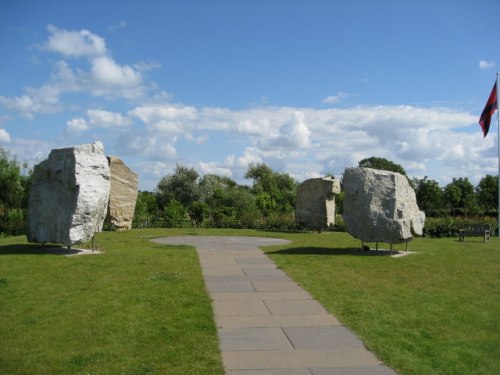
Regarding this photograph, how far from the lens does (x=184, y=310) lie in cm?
791

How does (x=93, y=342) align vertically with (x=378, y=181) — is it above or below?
below

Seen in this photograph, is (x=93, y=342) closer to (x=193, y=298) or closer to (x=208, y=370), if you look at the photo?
(x=208, y=370)

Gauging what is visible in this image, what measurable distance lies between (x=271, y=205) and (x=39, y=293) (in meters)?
34.3

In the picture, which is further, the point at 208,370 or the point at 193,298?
the point at 193,298

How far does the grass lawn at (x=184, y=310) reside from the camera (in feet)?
19.1

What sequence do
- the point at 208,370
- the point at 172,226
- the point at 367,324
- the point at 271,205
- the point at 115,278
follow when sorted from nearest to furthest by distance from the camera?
the point at 208,370 → the point at 367,324 → the point at 115,278 → the point at 172,226 → the point at 271,205

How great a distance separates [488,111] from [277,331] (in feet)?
76.2

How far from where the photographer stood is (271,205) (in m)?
42.7

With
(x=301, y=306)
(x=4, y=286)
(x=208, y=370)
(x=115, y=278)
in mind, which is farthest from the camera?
(x=115, y=278)

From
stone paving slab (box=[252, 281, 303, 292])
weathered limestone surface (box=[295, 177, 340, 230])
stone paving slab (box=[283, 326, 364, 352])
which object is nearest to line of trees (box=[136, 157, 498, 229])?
weathered limestone surface (box=[295, 177, 340, 230])

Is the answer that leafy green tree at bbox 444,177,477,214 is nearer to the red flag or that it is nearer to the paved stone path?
the red flag

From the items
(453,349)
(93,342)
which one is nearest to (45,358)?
(93,342)

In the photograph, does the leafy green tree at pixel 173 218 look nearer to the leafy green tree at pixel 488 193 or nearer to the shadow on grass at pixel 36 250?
the shadow on grass at pixel 36 250

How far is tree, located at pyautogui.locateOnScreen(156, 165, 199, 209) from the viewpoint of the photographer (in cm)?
4366
